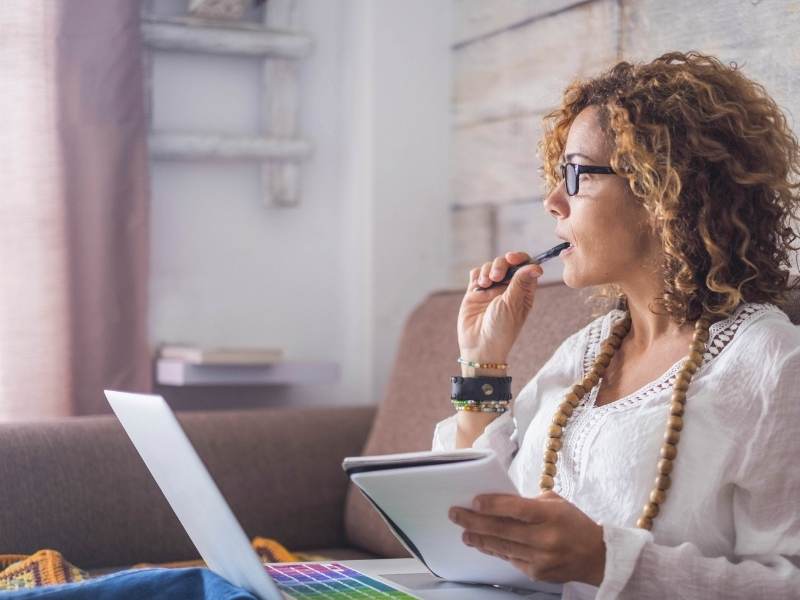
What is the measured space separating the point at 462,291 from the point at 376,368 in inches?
20.8

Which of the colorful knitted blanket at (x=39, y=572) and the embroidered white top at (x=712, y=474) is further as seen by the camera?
the colorful knitted blanket at (x=39, y=572)

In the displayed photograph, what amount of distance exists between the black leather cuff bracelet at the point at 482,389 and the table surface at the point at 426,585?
247 millimetres

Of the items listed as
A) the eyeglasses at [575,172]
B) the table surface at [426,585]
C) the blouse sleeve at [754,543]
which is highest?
the eyeglasses at [575,172]

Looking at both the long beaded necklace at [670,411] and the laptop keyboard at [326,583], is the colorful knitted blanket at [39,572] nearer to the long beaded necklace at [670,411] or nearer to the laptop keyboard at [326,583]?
the laptop keyboard at [326,583]

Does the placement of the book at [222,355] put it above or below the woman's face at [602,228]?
below

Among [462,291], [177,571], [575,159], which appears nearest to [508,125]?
[462,291]

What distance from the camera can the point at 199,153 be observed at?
254 centimetres

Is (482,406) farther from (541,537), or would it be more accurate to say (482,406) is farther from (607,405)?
(541,537)

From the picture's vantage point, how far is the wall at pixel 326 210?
2.59 m

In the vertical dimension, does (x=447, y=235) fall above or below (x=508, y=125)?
below

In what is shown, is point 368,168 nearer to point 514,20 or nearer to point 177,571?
point 514,20

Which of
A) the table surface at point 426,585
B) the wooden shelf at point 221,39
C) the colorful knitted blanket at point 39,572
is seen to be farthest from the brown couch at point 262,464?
the wooden shelf at point 221,39

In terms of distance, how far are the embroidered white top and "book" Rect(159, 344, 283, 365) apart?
1097 mm

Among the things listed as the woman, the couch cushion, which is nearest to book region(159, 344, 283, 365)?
the couch cushion
